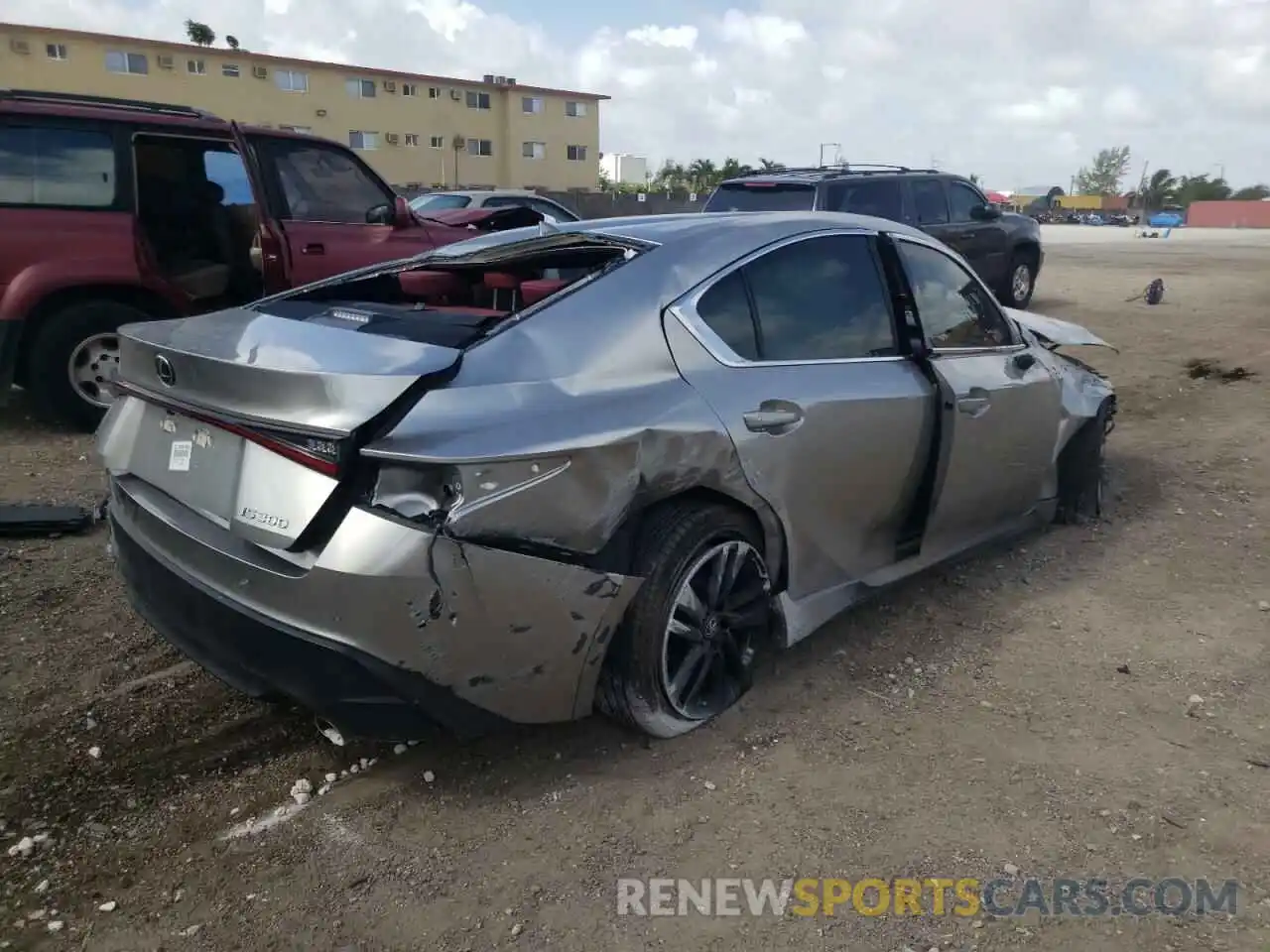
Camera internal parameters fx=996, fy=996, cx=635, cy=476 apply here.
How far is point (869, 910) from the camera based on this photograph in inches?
95.3

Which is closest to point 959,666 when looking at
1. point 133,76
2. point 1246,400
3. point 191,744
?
point 191,744

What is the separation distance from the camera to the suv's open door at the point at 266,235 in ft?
21.6

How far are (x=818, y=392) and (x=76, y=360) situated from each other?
5.04 meters

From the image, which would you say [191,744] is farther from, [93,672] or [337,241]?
[337,241]

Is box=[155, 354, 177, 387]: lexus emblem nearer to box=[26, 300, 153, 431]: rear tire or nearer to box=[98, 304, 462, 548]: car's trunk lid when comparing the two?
box=[98, 304, 462, 548]: car's trunk lid

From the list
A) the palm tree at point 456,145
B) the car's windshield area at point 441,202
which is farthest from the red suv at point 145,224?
the palm tree at point 456,145

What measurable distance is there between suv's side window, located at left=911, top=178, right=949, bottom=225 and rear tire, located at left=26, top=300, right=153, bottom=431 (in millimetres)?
7801

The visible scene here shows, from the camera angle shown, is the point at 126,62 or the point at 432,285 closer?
the point at 432,285

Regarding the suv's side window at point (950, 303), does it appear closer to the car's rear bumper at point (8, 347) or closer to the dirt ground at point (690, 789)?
the dirt ground at point (690, 789)

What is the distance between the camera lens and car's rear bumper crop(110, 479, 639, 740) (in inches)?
92.5

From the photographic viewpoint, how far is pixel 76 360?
621 cm

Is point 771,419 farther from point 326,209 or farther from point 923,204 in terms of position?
point 923,204

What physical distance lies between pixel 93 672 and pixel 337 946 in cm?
169

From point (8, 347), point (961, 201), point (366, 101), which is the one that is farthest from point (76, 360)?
point (366, 101)
